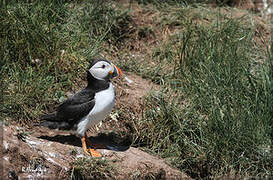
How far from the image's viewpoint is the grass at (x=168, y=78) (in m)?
4.42

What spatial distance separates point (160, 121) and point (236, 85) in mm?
944

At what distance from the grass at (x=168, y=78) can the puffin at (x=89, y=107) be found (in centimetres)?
39

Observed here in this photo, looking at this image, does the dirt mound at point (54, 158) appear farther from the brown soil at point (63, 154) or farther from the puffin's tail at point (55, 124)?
the puffin's tail at point (55, 124)

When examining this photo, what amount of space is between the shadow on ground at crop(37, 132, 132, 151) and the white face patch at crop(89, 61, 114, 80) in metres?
0.75

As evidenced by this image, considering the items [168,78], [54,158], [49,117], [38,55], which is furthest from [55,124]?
[168,78]

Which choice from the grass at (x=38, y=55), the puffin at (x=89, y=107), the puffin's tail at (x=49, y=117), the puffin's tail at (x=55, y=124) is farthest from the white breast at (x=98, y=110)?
the grass at (x=38, y=55)

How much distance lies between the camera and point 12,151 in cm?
379

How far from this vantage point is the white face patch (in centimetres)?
439

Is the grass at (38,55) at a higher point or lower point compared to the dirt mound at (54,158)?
higher

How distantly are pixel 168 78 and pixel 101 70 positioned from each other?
5.42 feet

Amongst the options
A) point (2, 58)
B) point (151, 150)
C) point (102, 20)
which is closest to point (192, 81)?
point (151, 150)

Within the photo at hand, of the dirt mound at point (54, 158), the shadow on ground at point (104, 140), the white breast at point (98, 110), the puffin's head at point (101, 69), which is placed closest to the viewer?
the dirt mound at point (54, 158)

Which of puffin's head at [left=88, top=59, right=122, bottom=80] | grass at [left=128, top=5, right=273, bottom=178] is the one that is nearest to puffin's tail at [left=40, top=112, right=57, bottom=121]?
puffin's head at [left=88, top=59, right=122, bottom=80]

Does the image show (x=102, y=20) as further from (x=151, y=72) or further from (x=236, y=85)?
(x=236, y=85)
